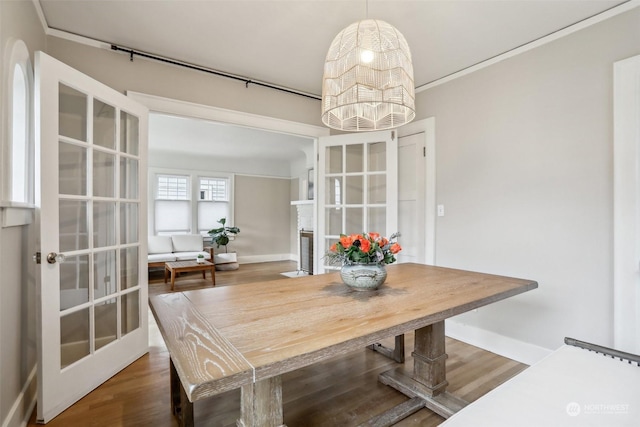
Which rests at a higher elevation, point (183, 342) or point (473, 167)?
point (473, 167)

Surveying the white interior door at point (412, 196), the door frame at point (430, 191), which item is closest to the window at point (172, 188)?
the white interior door at point (412, 196)

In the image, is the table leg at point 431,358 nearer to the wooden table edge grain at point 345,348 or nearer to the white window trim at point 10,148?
the wooden table edge grain at point 345,348

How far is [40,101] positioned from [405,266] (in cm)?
243

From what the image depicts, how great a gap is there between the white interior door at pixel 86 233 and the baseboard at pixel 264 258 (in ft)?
15.1

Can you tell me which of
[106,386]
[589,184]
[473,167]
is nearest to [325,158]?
[473,167]

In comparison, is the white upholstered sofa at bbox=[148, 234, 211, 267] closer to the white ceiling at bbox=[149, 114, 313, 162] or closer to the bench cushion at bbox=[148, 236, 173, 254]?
the bench cushion at bbox=[148, 236, 173, 254]

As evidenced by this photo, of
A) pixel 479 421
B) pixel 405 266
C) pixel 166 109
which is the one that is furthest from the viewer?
pixel 166 109

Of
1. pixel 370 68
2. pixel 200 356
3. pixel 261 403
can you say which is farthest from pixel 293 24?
pixel 261 403

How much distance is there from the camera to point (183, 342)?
0.94 m

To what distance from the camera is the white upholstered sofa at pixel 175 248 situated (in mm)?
5481

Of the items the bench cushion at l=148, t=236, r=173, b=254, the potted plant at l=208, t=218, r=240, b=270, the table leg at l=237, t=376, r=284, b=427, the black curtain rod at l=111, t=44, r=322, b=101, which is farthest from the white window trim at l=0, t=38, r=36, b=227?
the potted plant at l=208, t=218, r=240, b=270

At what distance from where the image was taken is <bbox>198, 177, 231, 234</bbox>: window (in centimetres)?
674

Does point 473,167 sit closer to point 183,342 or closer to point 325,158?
point 325,158

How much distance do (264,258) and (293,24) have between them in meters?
5.86
